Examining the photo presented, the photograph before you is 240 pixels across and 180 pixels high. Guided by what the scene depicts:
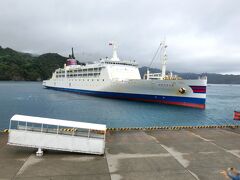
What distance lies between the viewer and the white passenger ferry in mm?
39094

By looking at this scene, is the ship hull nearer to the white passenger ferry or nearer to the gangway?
the white passenger ferry

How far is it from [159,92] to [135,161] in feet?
108

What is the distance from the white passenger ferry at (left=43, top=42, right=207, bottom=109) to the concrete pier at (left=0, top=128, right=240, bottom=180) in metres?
25.8

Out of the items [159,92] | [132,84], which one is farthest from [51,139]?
[132,84]

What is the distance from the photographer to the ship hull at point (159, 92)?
38.6 metres

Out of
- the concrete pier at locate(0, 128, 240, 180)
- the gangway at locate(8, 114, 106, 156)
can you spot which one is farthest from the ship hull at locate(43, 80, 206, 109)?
the gangway at locate(8, 114, 106, 156)

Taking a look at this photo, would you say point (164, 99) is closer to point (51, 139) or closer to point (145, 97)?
point (145, 97)

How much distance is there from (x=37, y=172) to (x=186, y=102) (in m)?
34.8

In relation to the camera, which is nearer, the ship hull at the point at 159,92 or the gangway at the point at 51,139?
the gangway at the point at 51,139

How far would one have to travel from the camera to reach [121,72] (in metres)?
52.8

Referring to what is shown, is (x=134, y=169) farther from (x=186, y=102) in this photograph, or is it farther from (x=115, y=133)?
(x=186, y=102)

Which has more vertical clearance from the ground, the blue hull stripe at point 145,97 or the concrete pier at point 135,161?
the blue hull stripe at point 145,97

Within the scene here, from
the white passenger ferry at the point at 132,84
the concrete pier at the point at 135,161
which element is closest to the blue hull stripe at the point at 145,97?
the white passenger ferry at the point at 132,84

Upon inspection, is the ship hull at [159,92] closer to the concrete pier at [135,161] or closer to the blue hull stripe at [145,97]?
the blue hull stripe at [145,97]
